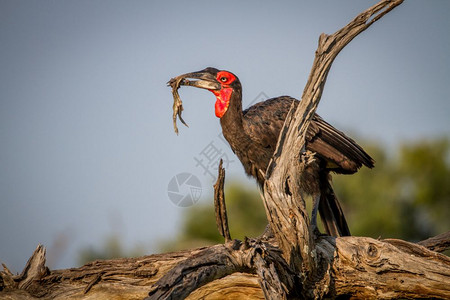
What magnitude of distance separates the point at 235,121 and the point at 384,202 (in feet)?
33.4

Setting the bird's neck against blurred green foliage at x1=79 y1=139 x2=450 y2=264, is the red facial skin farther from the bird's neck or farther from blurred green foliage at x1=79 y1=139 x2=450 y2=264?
blurred green foliage at x1=79 y1=139 x2=450 y2=264

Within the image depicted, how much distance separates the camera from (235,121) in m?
5.38

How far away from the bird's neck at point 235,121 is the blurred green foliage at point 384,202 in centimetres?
475

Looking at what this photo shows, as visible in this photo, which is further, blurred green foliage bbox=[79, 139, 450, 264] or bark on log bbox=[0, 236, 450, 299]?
blurred green foliage bbox=[79, 139, 450, 264]

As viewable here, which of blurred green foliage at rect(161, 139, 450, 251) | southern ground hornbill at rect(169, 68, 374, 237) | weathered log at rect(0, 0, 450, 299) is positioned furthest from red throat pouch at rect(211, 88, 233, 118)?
blurred green foliage at rect(161, 139, 450, 251)

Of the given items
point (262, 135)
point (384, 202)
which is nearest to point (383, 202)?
point (384, 202)

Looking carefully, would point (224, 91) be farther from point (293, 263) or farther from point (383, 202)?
point (383, 202)

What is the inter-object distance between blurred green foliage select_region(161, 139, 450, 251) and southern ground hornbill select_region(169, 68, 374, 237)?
4.73 m

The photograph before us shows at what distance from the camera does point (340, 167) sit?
546 centimetres

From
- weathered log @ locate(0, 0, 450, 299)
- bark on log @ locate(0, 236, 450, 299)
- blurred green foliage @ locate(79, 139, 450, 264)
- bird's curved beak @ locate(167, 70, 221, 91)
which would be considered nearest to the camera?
weathered log @ locate(0, 0, 450, 299)

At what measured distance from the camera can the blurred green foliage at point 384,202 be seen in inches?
487

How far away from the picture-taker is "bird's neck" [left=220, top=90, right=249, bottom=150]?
5.38m

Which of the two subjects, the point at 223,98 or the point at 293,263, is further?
the point at 223,98

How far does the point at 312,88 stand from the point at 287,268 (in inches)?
51.7
